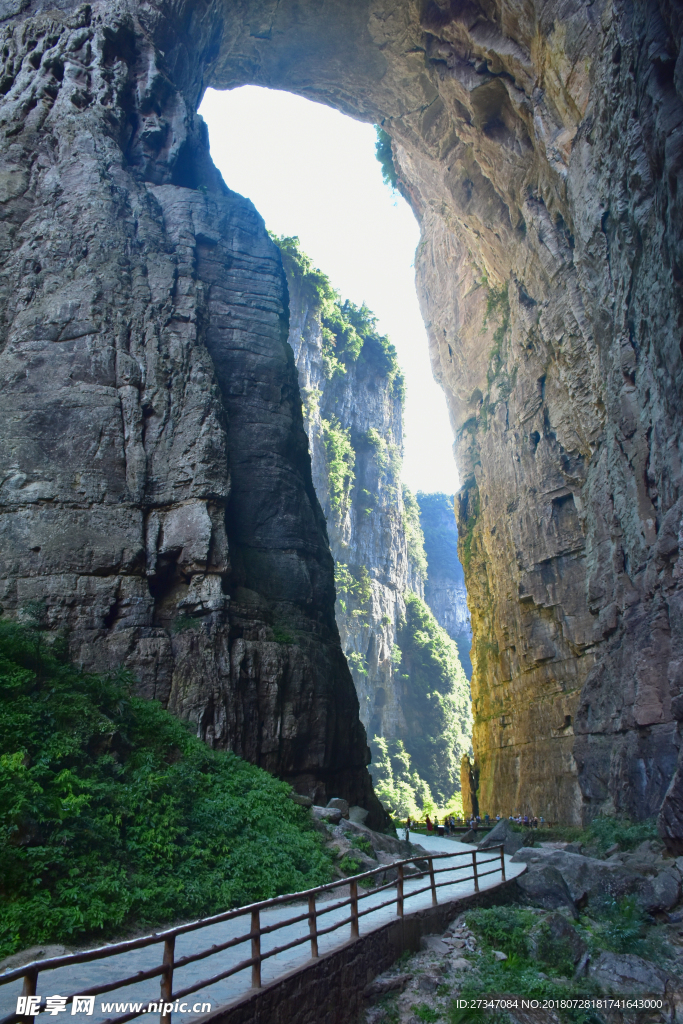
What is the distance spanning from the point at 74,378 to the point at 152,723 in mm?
9171

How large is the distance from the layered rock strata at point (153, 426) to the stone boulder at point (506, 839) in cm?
→ 328

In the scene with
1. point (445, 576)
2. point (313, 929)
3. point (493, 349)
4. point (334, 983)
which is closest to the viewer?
point (313, 929)

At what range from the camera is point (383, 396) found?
65.4 m

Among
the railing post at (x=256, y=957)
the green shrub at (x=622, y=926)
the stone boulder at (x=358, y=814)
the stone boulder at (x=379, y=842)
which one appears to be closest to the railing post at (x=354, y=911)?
the railing post at (x=256, y=957)

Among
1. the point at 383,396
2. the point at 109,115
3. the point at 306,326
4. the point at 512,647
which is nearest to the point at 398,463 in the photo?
the point at 383,396

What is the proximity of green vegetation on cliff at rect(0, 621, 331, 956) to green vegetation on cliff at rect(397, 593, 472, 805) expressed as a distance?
156 ft

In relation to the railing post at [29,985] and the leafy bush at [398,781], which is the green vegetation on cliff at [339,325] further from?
the railing post at [29,985]

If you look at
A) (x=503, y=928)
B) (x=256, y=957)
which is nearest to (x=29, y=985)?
(x=256, y=957)

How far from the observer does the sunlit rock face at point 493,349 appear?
14.0 metres

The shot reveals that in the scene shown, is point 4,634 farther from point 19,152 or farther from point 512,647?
point 512,647

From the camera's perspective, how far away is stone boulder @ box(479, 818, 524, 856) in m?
15.8

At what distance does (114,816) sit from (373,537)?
5265cm

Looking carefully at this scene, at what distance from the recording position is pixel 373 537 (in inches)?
2402

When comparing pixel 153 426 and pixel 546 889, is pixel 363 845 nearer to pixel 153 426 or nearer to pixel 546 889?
pixel 546 889
